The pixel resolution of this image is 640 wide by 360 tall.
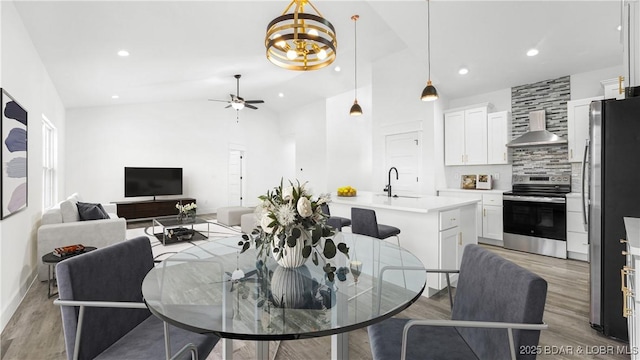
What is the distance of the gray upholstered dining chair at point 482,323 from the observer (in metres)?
0.99

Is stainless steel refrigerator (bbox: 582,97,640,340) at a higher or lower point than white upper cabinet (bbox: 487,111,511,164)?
lower

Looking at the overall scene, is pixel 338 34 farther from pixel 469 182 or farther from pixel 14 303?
pixel 14 303

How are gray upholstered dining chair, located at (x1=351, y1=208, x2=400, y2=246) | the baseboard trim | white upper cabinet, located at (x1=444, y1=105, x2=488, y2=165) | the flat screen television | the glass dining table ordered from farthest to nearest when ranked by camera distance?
the flat screen television
white upper cabinet, located at (x1=444, y1=105, x2=488, y2=165)
gray upholstered dining chair, located at (x1=351, y1=208, x2=400, y2=246)
the baseboard trim
the glass dining table

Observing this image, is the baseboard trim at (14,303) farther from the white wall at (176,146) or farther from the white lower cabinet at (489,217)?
the white lower cabinet at (489,217)

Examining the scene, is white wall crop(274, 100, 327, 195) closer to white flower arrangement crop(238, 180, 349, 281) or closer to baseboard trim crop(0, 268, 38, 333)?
baseboard trim crop(0, 268, 38, 333)

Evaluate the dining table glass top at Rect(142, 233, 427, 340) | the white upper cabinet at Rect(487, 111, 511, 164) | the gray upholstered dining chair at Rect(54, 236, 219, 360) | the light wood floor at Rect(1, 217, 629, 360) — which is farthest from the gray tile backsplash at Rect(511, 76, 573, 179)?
the gray upholstered dining chair at Rect(54, 236, 219, 360)

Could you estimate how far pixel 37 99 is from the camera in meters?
3.54

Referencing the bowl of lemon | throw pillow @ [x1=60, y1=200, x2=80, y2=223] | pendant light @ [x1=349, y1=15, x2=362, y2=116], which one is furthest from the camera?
pendant light @ [x1=349, y1=15, x2=362, y2=116]

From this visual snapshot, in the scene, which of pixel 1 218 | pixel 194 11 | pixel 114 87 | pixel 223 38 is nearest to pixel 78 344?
pixel 1 218

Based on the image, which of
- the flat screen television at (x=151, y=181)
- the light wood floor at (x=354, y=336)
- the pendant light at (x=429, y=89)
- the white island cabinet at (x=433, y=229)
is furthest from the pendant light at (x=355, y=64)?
the flat screen television at (x=151, y=181)

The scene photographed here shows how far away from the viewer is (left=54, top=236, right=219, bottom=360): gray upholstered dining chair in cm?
114

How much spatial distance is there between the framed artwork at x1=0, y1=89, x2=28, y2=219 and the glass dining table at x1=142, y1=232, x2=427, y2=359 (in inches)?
70.2

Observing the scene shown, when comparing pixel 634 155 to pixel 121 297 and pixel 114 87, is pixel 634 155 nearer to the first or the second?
pixel 121 297

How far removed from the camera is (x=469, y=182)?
5312mm
